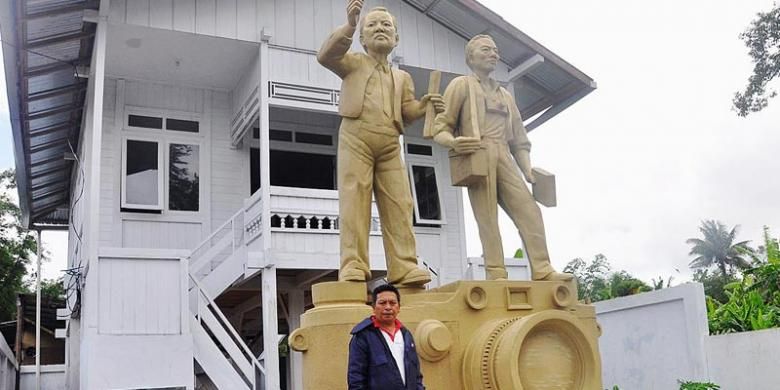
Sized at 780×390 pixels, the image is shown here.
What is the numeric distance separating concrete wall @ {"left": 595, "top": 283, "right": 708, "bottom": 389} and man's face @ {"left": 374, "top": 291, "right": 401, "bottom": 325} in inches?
199

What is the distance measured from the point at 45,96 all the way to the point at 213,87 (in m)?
2.42

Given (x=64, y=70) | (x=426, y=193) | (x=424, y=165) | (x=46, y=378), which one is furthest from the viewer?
(x=46, y=378)

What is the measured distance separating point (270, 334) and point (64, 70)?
4.81m

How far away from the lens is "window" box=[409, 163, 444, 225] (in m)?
12.8

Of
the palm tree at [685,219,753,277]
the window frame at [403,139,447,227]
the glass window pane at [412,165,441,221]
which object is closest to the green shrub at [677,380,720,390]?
the window frame at [403,139,447,227]

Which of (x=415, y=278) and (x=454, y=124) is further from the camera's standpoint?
(x=454, y=124)

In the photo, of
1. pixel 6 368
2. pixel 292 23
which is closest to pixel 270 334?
pixel 292 23

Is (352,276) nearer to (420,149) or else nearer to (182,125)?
(182,125)

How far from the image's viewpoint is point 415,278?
4867mm

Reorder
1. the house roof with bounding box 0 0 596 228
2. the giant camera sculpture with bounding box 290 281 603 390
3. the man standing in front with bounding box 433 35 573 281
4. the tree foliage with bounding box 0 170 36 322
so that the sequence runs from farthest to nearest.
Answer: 1. the tree foliage with bounding box 0 170 36 322
2. the house roof with bounding box 0 0 596 228
3. the man standing in front with bounding box 433 35 573 281
4. the giant camera sculpture with bounding box 290 281 603 390

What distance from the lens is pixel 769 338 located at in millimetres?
6957

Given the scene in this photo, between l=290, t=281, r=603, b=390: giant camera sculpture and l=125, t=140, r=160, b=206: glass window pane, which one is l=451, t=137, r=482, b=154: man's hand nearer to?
l=290, t=281, r=603, b=390: giant camera sculpture

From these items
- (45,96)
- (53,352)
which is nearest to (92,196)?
(45,96)

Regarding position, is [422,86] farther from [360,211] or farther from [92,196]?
[360,211]
